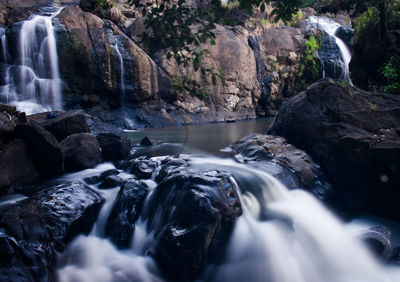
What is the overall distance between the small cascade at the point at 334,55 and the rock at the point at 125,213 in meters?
16.7

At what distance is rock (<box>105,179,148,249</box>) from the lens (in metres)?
3.76

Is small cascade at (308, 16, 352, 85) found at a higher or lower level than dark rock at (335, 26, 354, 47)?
lower

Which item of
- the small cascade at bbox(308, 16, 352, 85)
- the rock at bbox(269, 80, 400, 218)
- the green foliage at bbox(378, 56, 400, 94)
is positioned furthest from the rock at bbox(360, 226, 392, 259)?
the small cascade at bbox(308, 16, 352, 85)

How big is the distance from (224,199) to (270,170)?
172 centimetres

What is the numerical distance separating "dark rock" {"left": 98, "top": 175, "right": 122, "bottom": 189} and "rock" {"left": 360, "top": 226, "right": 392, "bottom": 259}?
3696 mm

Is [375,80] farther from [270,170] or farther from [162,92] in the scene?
[162,92]

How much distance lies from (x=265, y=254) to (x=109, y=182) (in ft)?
8.64

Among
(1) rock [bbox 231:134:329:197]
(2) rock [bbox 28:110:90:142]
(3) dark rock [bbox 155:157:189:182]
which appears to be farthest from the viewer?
(2) rock [bbox 28:110:90:142]

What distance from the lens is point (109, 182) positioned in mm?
4719

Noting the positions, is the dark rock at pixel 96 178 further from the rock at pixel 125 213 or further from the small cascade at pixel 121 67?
the small cascade at pixel 121 67

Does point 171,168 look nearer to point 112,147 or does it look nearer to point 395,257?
point 112,147

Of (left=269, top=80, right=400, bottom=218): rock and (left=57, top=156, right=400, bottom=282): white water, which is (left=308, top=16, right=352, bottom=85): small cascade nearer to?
(left=269, top=80, right=400, bottom=218): rock

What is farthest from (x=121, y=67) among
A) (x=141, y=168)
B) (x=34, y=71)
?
(x=141, y=168)

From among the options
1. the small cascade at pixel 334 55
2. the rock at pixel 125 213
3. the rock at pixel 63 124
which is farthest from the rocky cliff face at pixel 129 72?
the rock at pixel 125 213
